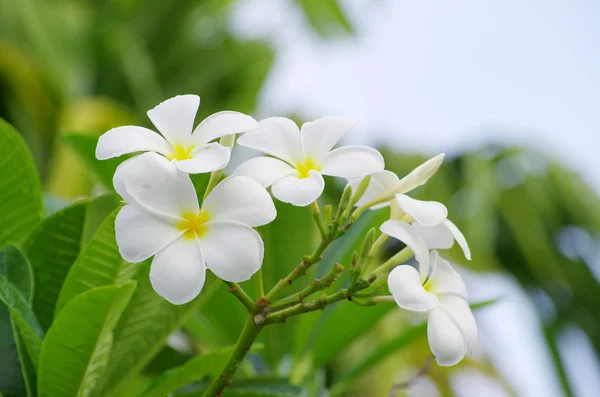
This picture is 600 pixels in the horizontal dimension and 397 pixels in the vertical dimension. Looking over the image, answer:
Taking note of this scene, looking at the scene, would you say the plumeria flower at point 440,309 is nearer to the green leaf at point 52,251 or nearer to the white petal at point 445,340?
the white petal at point 445,340

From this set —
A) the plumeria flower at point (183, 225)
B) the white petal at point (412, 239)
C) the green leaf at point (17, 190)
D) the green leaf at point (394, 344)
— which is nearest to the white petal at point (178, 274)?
the plumeria flower at point (183, 225)

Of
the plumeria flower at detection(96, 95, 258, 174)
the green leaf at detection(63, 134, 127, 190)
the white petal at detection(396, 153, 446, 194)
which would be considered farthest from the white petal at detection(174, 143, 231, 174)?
the green leaf at detection(63, 134, 127, 190)

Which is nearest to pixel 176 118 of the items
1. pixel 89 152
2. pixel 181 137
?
pixel 181 137

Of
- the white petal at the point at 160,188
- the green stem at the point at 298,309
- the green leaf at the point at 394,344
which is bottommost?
the green leaf at the point at 394,344

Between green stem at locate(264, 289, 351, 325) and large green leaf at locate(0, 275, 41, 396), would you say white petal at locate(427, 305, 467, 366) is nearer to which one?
green stem at locate(264, 289, 351, 325)

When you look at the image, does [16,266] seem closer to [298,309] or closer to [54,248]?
[54,248]

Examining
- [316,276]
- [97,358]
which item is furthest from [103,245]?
[316,276]
